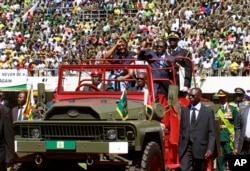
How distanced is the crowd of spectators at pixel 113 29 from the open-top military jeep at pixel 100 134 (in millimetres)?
18235

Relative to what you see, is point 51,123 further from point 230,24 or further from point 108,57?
point 230,24

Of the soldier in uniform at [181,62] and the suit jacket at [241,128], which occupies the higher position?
the soldier in uniform at [181,62]

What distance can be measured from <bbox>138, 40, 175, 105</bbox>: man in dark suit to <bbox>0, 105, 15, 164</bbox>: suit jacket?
3052mm

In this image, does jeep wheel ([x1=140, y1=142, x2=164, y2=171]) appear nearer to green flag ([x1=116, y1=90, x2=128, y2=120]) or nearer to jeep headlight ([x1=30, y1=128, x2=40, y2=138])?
green flag ([x1=116, y1=90, x2=128, y2=120])

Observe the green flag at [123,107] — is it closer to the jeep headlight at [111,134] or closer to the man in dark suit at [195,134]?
the jeep headlight at [111,134]

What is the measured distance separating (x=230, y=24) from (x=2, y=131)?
27093 mm

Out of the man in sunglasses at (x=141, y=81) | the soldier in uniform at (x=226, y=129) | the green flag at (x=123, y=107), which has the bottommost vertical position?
the soldier in uniform at (x=226, y=129)

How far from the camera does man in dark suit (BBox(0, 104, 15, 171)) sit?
9.68 meters

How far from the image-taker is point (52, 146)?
1025 cm

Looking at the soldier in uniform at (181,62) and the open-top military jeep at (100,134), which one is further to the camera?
the soldier in uniform at (181,62)

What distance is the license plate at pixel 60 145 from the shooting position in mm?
10148

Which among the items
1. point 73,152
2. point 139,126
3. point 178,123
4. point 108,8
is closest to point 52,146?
point 73,152

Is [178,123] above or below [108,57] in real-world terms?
below

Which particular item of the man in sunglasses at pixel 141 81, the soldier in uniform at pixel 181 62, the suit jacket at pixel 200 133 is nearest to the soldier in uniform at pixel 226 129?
the soldier in uniform at pixel 181 62
